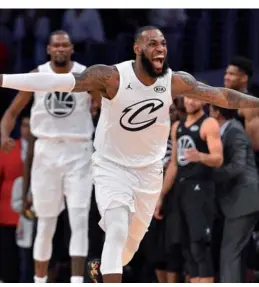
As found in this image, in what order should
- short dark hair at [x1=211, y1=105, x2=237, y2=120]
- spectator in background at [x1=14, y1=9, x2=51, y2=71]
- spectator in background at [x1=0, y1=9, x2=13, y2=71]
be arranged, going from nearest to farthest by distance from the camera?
short dark hair at [x1=211, y1=105, x2=237, y2=120], spectator in background at [x1=14, y1=9, x2=51, y2=71], spectator in background at [x1=0, y1=9, x2=13, y2=71]

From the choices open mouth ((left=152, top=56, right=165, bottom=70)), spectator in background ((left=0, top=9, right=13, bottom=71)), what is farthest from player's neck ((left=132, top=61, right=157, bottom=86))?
spectator in background ((left=0, top=9, right=13, bottom=71))

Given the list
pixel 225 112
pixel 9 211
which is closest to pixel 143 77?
pixel 225 112

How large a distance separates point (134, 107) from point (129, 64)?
37 centimetres

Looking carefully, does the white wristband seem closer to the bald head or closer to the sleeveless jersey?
the bald head

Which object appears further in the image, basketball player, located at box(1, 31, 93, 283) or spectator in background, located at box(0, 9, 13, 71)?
spectator in background, located at box(0, 9, 13, 71)

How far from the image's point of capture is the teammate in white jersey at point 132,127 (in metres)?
7.11

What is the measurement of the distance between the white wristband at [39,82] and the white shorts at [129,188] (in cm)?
72

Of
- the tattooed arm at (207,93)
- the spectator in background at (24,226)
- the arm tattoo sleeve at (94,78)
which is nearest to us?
the arm tattoo sleeve at (94,78)

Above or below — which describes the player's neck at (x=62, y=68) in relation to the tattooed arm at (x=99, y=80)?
above

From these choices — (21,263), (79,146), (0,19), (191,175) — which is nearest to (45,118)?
(79,146)

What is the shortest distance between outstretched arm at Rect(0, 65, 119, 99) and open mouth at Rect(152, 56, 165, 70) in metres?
0.30

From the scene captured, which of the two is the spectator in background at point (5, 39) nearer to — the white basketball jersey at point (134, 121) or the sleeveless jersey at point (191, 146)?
the sleeveless jersey at point (191, 146)

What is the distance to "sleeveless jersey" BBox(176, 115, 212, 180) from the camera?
885cm

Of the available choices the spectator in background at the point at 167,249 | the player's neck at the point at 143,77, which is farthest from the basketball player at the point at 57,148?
the player's neck at the point at 143,77
